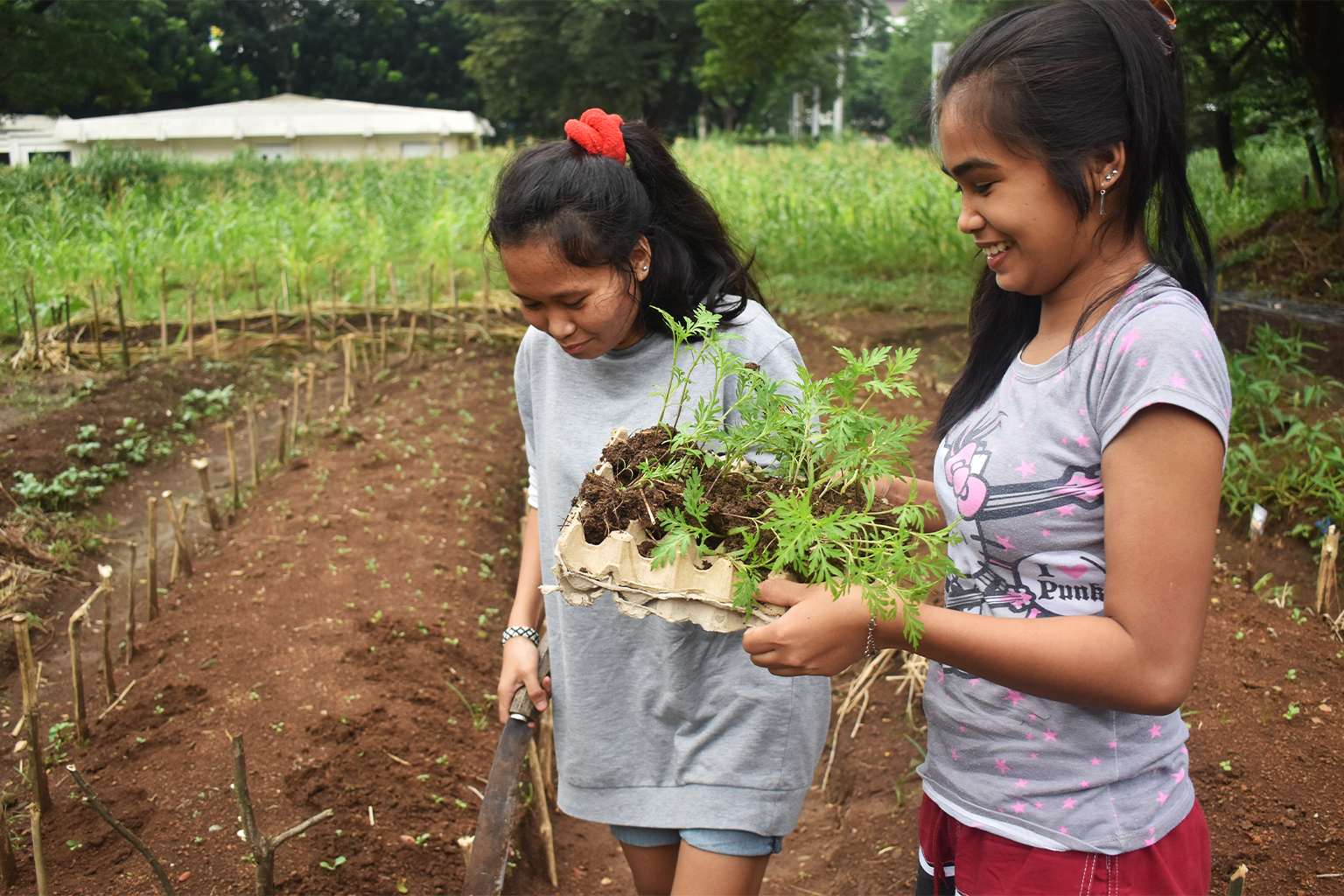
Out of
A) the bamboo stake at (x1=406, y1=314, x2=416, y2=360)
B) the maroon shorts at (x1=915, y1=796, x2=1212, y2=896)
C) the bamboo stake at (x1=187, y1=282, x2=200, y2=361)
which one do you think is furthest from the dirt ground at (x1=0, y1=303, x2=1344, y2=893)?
the bamboo stake at (x1=406, y1=314, x2=416, y2=360)

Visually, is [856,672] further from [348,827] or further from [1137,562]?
A: [1137,562]

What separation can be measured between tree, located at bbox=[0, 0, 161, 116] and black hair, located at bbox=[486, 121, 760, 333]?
11.2 m

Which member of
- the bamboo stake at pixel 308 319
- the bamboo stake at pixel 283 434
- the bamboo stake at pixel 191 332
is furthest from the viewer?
the bamboo stake at pixel 308 319

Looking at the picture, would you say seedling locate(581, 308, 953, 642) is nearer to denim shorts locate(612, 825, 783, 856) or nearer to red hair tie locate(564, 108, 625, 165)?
red hair tie locate(564, 108, 625, 165)

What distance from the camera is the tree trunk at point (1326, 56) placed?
16.3ft

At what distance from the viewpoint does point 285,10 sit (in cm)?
3359

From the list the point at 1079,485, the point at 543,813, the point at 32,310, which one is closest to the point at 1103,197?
the point at 1079,485

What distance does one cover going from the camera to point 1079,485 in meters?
1.13

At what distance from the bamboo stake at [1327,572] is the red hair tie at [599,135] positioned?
267 centimetres

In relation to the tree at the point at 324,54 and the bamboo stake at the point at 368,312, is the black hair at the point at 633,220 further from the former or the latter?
the tree at the point at 324,54

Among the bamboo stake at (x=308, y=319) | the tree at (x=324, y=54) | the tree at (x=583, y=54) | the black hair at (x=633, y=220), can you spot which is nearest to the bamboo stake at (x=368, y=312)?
the bamboo stake at (x=308, y=319)

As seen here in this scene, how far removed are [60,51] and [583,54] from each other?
16531 mm

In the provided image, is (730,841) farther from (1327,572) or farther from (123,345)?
(123,345)

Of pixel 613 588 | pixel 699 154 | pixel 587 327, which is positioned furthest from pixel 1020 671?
pixel 699 154
